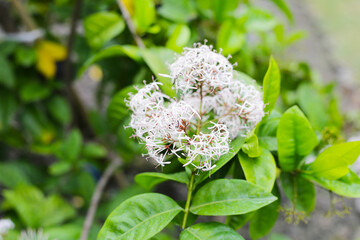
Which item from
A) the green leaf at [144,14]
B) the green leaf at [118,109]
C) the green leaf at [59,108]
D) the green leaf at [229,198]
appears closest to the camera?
the green leaf at [229,198]

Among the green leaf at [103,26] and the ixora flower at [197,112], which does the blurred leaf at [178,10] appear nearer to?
the green leaf at [103,26]

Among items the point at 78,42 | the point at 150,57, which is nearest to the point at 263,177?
the point at 150,57

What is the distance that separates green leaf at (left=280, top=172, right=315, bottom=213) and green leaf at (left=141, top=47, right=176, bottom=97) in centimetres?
32

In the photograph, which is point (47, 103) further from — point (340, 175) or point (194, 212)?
point (340, 175)

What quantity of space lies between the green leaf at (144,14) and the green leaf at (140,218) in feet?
2.08

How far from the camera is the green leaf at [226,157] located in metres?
0.59

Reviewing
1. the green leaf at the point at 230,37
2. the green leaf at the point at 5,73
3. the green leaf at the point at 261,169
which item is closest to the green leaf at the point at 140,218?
the green leaf at the point at 261,169

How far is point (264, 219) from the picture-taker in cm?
72

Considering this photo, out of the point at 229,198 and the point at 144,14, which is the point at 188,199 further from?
the point at 144,14

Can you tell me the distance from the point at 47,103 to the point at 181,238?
4.56 ft

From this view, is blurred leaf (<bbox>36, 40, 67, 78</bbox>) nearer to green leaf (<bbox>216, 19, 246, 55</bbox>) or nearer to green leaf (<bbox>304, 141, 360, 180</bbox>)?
green leaf (<bbox>216, 19, 246, 55</bbox>)

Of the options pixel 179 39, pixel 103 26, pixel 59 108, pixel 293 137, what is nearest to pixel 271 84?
pixel 293 137

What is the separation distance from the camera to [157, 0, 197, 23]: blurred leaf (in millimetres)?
1129

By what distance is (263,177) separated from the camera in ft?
2.03
